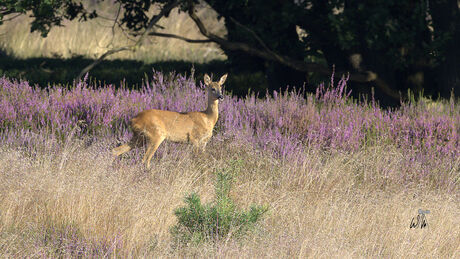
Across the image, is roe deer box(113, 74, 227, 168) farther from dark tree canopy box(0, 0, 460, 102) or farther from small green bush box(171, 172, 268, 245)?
dark tree canopy box(0, 0, 460, 102)

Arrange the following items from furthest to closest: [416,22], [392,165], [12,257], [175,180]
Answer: [416,22] → [392,165] → [175,180] → [12,257]

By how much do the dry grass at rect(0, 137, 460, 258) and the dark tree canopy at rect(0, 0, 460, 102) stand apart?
4234mm

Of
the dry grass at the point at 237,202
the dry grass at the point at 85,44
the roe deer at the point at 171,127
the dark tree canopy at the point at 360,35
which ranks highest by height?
the dark tree canopy at the point at 360,35

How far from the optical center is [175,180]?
627 centimetres

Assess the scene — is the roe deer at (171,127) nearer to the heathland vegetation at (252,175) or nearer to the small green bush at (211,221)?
the heathland vegetation at (252,175)

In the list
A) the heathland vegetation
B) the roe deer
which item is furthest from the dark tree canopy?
the roe deer

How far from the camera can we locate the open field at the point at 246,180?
195 inches

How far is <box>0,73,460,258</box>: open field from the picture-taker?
4.96 meters

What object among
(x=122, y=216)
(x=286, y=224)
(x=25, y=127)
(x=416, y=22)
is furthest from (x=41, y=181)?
(x=416, y=22)

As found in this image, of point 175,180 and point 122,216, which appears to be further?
point 175,180

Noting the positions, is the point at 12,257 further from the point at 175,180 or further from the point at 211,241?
the point at 175,180

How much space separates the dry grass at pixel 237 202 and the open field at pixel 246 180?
0.7 inches

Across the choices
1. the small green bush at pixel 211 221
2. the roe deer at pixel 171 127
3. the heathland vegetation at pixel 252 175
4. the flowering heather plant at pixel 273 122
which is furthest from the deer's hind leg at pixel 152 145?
the small green bush at pixel 211 221

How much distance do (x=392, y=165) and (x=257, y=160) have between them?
1471mm
